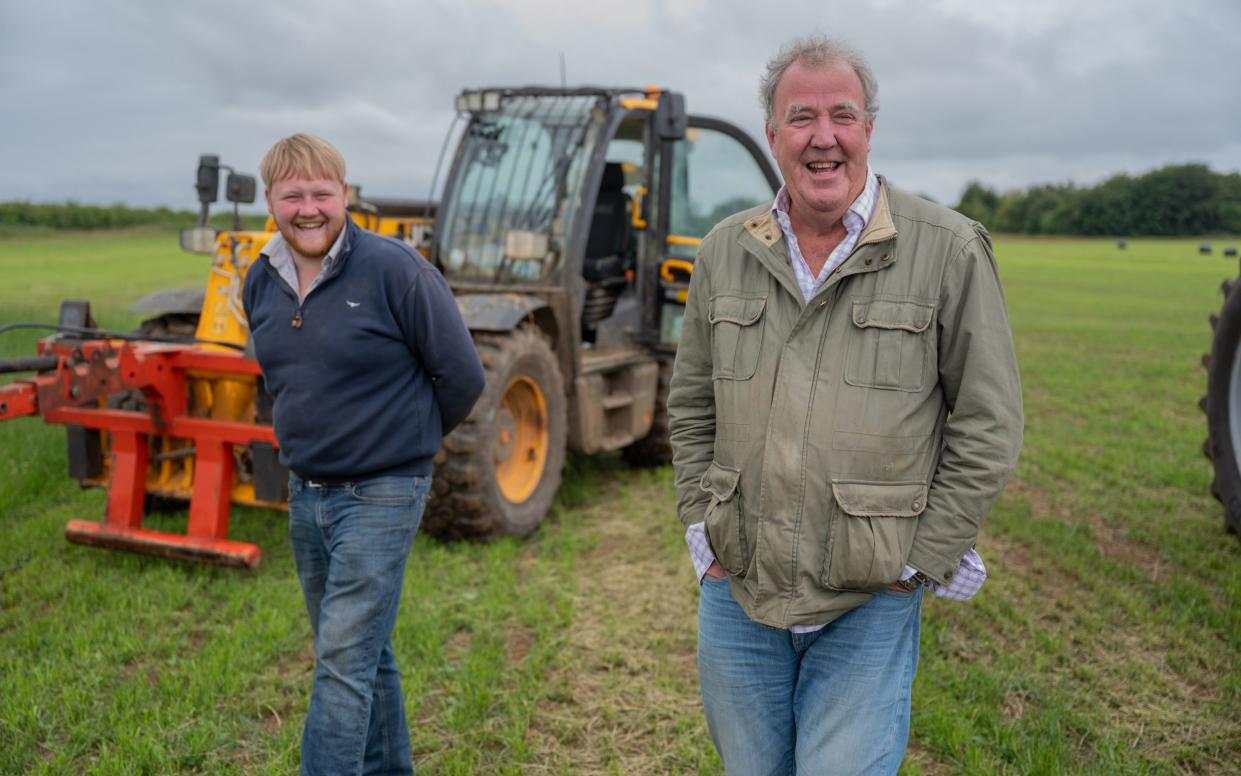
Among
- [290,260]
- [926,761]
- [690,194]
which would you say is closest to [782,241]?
[290,260]

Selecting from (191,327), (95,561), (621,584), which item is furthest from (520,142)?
(95,561)

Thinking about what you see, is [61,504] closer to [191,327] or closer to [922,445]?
[191,327]

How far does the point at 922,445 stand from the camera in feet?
6.81

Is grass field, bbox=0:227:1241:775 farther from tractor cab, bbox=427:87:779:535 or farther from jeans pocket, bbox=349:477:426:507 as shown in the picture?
jeans pocket, bbox=349:477:426:507

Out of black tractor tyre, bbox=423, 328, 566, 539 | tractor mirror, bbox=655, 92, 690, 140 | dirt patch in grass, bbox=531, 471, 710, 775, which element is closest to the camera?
dirt patch in grass, bbox=531, 471, 710, 775

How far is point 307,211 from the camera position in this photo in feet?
9.10

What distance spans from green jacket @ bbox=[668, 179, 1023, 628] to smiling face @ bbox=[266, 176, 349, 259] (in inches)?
49.4

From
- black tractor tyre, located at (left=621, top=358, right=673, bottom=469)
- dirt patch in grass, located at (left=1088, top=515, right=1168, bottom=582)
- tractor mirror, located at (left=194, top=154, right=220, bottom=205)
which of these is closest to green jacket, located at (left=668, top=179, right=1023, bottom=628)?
dirt patch in grass, located at (left=1088, top=515, right=1168, bottom=582)

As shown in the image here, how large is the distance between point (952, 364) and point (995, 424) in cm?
14

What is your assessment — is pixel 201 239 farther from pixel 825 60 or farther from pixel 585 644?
pixel 825 60

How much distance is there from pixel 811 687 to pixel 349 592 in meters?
1.24

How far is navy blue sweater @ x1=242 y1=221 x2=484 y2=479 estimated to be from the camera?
9.20 ft

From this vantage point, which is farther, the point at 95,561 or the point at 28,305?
the point at 28,305

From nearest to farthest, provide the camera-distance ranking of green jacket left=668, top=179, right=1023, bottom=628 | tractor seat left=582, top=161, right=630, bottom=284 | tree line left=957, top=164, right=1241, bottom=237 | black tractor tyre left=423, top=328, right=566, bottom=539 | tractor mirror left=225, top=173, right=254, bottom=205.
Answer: green jacket left=668, top=179, right=1023, bottom=628, black tractor tyre left=423, top=328, right=566, bottom=539, tractor mirror left=225, top=173, right=254, bottom=205, tractor seat left=582, top=161, right=630, bottom=284, tree line left=957, top=164, right=1241, bottom=237
